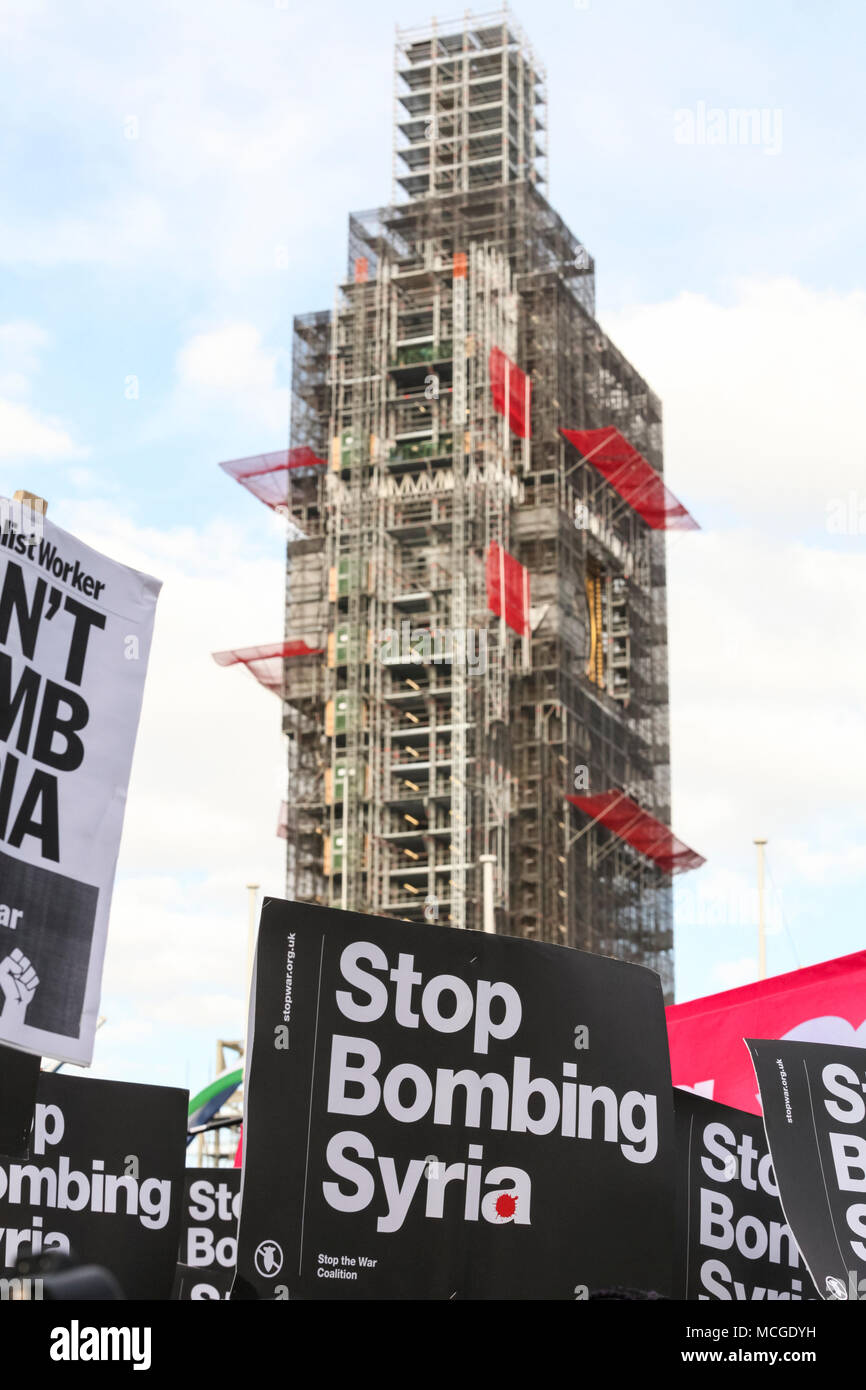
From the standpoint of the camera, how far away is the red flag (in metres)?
11.3

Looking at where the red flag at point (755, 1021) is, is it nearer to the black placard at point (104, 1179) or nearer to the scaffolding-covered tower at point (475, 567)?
the black placard at point (104, 1179)

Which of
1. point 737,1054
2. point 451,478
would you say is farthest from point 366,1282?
point 451,478

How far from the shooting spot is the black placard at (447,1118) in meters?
6.14

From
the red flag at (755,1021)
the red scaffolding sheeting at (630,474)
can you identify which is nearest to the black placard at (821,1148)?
the red flag at (755,1021)

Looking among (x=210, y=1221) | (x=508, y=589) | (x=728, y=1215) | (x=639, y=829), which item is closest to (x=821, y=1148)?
(x=728, y=1215)

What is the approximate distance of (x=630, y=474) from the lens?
235 ft

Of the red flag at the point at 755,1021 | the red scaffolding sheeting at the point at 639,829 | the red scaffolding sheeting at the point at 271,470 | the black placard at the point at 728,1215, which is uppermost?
the red scaffolding sheeting at the point at 271,470

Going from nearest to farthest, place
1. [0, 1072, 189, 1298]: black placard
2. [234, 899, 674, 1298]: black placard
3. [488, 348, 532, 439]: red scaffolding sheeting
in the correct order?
[234, 899, 674, 1298]: black placard < [0, 1072, 189, 1298]: black placard < [488, 348, 532, 439]: red scaffolding sheeting

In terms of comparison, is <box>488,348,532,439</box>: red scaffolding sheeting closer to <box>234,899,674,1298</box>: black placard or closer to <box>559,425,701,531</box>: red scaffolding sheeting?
<box>559,425,701,531</box>: red scaffolding sheeting

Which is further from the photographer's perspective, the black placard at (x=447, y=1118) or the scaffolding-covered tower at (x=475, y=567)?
the scaffolding-covered tower at (x=475, y=567)

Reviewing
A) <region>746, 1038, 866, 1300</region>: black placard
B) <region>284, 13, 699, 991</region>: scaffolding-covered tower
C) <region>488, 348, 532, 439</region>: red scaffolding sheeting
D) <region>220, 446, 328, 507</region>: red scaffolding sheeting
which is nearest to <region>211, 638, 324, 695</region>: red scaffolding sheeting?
<region>284, 13, 699, 991</region>: scaffolding-covered tower

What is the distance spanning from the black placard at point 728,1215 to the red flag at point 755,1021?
2.81 m

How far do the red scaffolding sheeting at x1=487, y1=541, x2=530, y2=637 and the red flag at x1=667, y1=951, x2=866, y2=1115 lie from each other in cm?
5462
